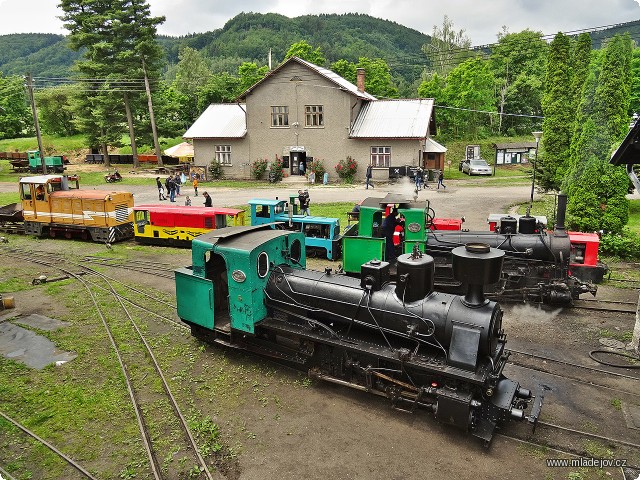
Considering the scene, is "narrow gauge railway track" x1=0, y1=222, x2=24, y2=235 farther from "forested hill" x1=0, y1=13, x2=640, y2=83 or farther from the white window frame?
"forested hill" x1=0, y1=13, x2=640, y2=83

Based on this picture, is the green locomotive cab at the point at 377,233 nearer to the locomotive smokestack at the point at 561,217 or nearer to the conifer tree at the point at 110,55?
the locomotive smokestack at the point at 561,217

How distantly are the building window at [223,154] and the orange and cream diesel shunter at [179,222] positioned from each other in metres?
18.6

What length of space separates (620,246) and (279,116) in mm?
26029

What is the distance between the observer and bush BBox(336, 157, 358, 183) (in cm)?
3459

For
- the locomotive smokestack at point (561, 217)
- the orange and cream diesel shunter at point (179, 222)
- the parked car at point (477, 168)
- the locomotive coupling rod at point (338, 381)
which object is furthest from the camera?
the parked car at point (477, 168)

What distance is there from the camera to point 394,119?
34750mm

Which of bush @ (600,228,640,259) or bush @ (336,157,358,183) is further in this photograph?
bush @ (336,157,358,183)

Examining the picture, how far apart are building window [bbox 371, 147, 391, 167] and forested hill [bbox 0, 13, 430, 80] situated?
11038cm

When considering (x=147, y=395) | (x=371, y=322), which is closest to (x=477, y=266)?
(x=371, y=322)

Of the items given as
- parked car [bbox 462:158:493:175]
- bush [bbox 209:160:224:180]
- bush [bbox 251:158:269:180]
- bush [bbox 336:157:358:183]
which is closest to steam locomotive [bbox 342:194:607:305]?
bush [bbox 336:157:358:183]

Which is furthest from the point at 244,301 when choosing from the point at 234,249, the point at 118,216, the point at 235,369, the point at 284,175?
the point at 284,175

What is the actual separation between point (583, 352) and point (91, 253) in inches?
684

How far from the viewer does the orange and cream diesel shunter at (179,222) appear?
1861 centimetres

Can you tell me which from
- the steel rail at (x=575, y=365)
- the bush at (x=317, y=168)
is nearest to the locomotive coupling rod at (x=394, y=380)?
the steel rail at (x=575, y=365)
